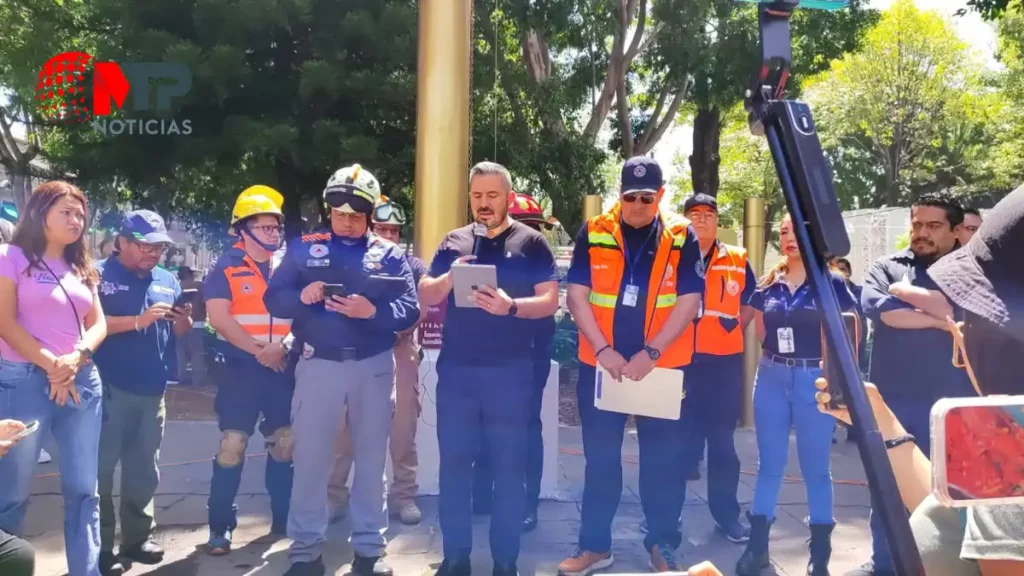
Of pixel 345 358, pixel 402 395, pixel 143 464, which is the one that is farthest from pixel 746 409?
pixel 143 464

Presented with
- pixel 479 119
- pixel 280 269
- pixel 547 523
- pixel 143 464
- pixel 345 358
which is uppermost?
pixel 479 119

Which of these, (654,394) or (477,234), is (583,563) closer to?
(654,394)

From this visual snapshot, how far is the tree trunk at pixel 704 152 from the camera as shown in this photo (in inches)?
500

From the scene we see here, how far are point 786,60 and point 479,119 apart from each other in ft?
33.4

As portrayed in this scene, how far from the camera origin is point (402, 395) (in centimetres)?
475

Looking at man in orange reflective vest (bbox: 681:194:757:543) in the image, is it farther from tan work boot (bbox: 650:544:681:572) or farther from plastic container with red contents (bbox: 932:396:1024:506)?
plastic container with red contents (bbox: 932:396:1024:506)

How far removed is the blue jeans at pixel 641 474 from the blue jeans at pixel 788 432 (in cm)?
44

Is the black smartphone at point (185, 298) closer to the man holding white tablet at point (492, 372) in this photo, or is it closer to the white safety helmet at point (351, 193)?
the white safety helmet at point (351, 193)

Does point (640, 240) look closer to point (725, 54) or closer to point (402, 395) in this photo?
point (402, 395)

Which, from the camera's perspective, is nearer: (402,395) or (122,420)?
(122,420)

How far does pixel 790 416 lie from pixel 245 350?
2.78 m

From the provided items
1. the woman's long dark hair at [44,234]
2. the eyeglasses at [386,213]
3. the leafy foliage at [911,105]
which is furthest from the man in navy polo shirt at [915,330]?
the leafy foliage at [911,105]

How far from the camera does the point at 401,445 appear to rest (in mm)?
4703

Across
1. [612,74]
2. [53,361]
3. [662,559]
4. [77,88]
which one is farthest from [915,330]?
[77,88]
